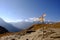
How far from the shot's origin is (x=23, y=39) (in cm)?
2717

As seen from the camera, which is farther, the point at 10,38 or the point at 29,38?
the point at 10,38

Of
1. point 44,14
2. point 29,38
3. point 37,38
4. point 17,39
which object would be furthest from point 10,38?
point 44,14

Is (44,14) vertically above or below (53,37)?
above

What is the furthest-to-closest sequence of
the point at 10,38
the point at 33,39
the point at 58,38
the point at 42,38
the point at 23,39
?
the point at 10,38 < the point at 23,39 < the point at 33,39 < the point at 42,38 < the point at 58,38

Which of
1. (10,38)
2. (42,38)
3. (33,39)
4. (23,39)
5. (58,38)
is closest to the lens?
(58,38)

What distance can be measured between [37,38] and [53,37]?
295cm

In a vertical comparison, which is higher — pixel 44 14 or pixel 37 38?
pixel 44 14

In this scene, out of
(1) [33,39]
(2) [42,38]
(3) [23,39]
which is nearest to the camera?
(2) [42,38]

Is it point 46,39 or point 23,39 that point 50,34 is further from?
point 23,39

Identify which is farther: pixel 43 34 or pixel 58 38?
pixel 43 34

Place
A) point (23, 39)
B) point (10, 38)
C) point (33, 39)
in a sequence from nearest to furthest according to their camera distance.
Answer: point (33, 39) < point (23, 39) < point (10, 38)

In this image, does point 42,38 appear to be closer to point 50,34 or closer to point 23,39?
point 50,34

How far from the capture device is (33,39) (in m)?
24.7

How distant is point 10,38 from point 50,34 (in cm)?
928
